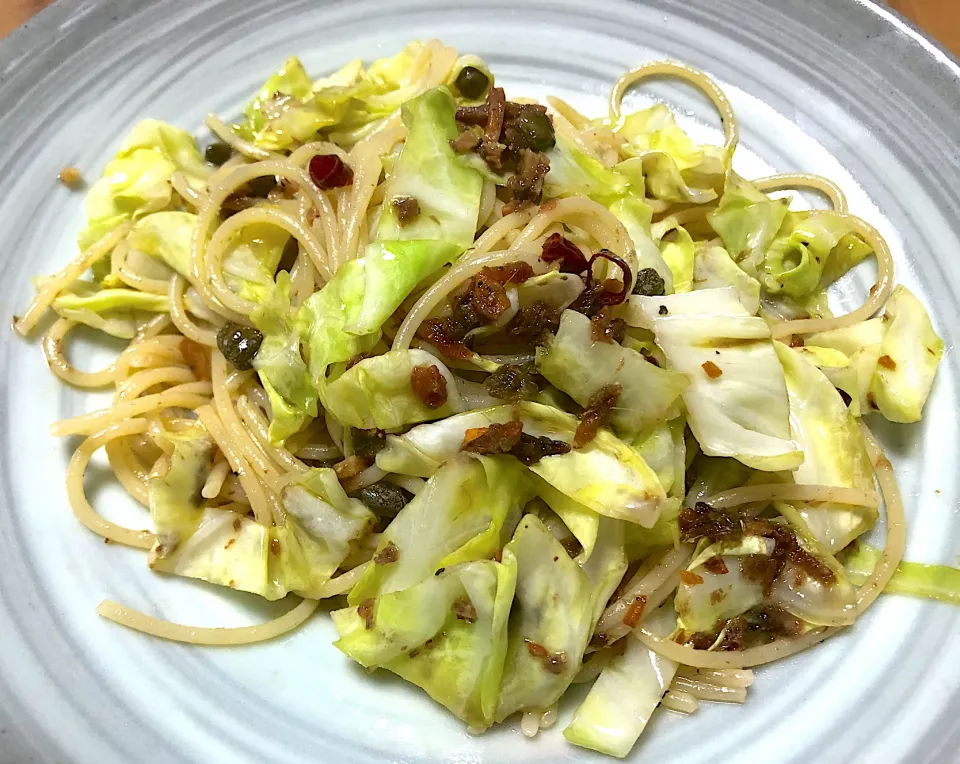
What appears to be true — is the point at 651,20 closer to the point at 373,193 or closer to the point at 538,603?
the point at 373,193

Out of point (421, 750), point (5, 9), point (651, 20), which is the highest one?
point (5, 9)

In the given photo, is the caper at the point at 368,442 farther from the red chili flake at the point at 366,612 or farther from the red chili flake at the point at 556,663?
the red chili flake at the point at 556,663

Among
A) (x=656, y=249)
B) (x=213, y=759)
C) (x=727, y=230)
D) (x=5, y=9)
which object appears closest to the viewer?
(x=213, y=759)

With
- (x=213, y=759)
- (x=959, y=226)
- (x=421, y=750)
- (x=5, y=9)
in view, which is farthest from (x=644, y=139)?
(x=5, y=9)

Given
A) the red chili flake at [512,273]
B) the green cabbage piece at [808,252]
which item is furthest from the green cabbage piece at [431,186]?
the green cabbage piece at [808,252]

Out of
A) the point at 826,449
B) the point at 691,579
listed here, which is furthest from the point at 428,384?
the point at 826,449

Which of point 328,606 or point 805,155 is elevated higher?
point 805,155
